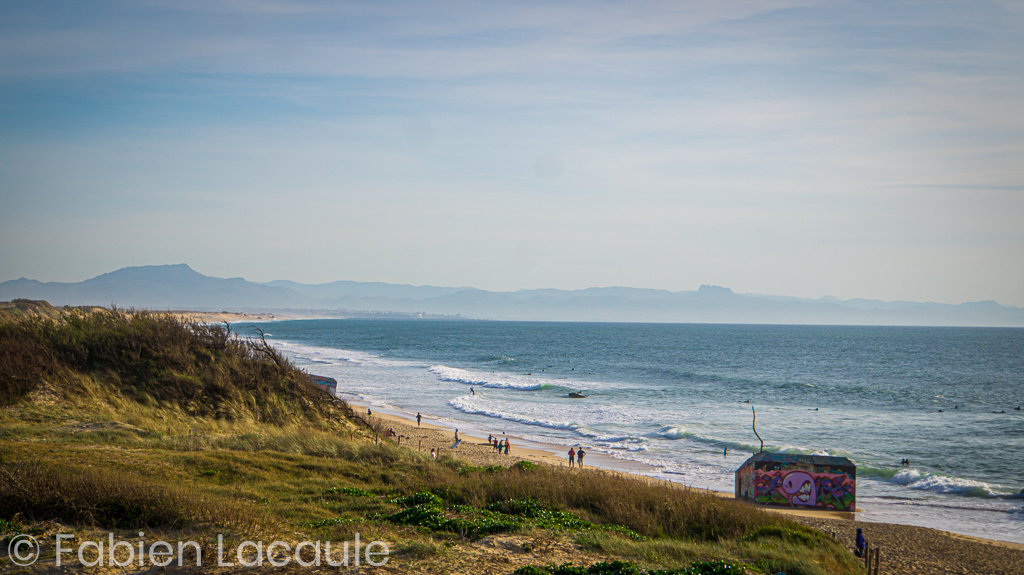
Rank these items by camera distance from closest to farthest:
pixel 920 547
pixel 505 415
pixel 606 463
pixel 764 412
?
pixel 920 547 < pixel 606 463 < pixel 505 415 < pixel 764 412

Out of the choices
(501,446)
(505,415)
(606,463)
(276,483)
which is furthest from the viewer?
(505,415)

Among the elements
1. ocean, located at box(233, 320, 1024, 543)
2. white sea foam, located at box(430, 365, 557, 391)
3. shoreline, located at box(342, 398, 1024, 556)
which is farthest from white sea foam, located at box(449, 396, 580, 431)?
white sea foam, located at box(430, 365, 557, 391)

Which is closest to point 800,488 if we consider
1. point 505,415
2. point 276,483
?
point 276,483

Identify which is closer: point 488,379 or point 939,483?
point 939,483

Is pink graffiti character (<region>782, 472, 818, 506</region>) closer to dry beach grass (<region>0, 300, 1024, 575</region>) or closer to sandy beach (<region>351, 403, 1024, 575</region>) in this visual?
sandy beach (<region>351, 403, 1024, 575</region>)

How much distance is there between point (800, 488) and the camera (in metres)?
21.6

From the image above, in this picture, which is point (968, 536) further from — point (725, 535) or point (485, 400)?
point (485, 400)

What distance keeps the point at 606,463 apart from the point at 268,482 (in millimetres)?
19860

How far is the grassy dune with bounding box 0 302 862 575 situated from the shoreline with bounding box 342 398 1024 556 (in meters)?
3.88

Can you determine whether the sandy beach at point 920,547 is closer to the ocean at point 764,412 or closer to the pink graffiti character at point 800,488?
the pink graffiti character at point 800,488

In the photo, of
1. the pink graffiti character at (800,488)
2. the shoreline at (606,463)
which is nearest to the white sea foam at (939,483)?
the shoreline at (606,463)

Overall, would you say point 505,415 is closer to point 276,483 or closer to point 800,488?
point 800,488

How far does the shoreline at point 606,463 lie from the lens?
19047 mm

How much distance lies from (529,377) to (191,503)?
60.9 meters
